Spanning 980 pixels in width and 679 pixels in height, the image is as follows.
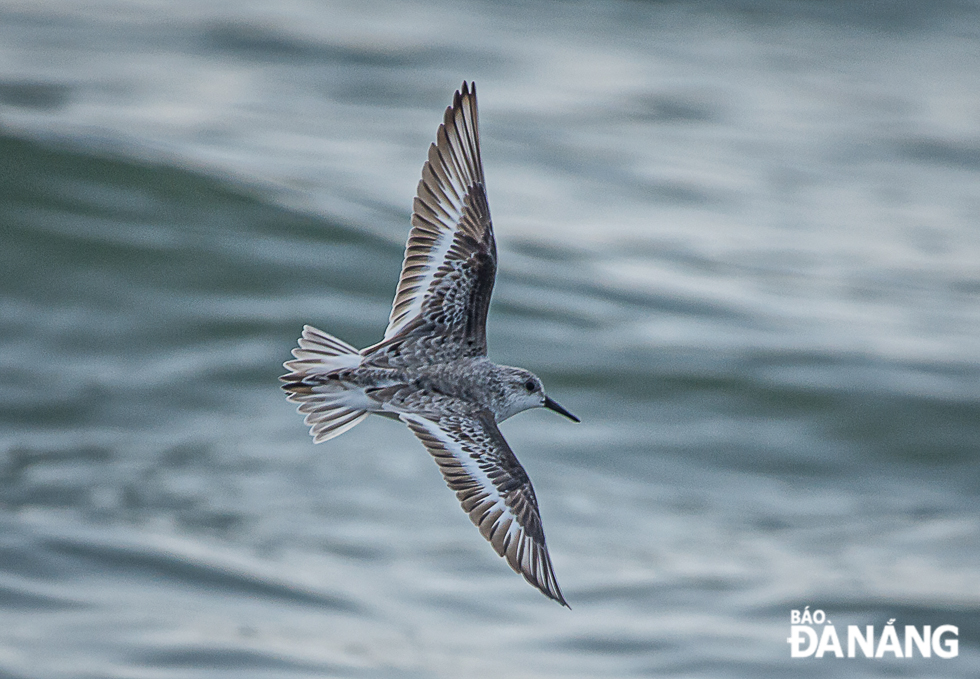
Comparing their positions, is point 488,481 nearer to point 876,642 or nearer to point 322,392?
point 322,392

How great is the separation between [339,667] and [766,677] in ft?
8.43

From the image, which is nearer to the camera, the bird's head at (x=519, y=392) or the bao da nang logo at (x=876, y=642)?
the bird's head at (x=519, y=392)

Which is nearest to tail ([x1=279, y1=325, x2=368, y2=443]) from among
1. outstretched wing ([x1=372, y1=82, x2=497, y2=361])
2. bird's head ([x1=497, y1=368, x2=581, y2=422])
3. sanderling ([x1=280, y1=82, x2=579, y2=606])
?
sanderling ([x1=280, y1=82, x2=579, y2=606])

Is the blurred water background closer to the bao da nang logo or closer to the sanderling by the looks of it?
the bao da nang logo

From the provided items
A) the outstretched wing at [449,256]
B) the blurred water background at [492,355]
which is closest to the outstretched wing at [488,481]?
the outstretched wing at [449,256]

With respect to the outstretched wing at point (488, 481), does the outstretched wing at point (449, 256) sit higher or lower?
higher

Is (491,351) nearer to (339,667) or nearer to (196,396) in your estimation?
(196,396)

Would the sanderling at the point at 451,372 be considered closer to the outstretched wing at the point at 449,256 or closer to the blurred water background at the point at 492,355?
the outstretched wing at the point at 449,256

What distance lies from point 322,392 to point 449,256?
2.49 feet

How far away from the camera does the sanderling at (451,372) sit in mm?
4324

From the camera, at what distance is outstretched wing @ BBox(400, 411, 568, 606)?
4.28m

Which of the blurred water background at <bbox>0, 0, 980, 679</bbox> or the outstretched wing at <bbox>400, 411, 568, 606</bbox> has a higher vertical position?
the blurred water background at <bbox>0, 0, 980, 679</bbox>

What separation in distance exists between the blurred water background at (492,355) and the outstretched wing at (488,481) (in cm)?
371

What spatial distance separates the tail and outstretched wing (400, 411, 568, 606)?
20 centimetres
